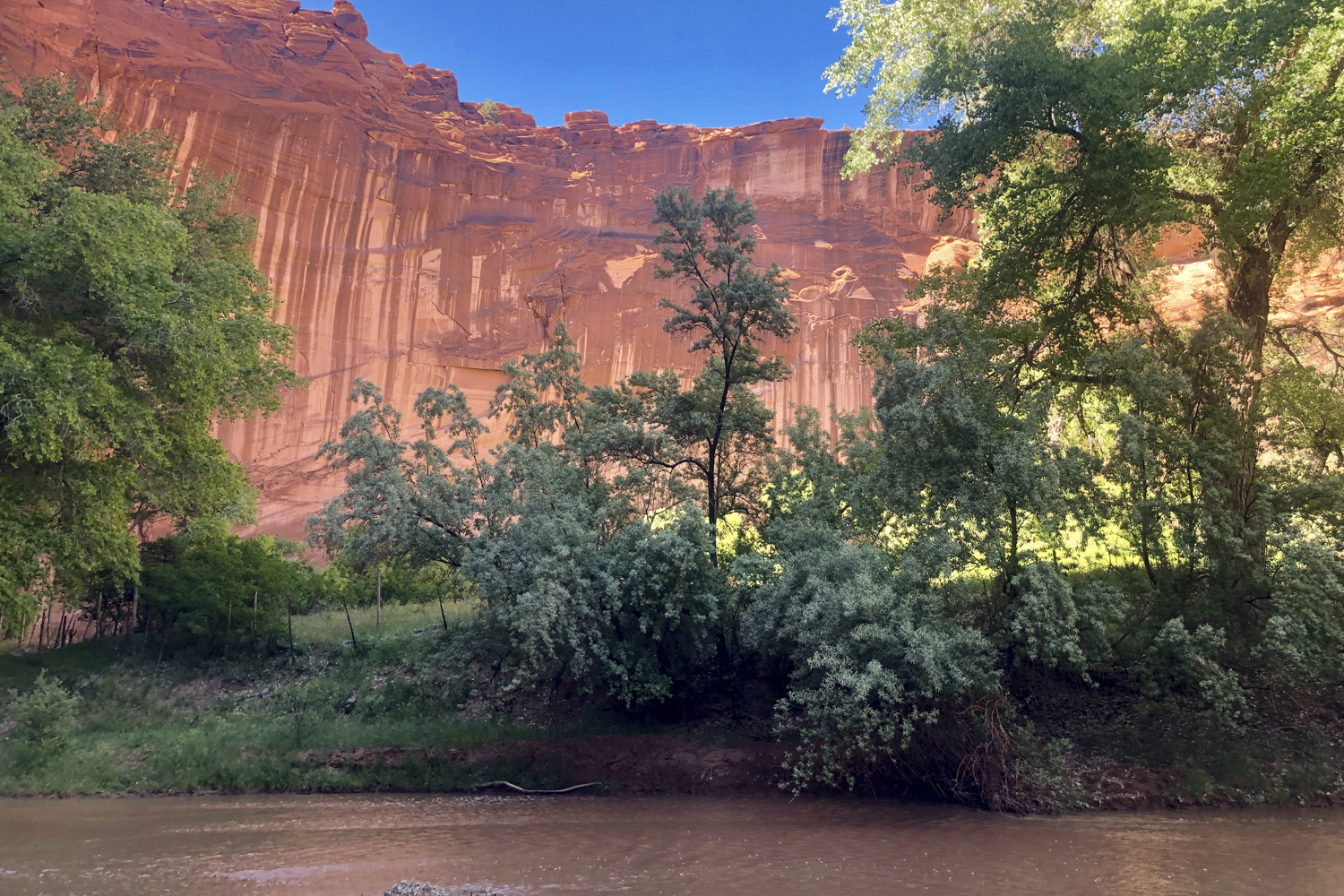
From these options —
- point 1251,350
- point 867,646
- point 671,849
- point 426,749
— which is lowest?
point 671,849

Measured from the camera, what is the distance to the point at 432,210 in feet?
172

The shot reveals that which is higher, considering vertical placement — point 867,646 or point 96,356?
point 96,356

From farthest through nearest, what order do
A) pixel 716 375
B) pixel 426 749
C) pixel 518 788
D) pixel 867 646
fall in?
pixel 716 375 < pixel 426 749 < pixel 518 788 < pixel 867 646

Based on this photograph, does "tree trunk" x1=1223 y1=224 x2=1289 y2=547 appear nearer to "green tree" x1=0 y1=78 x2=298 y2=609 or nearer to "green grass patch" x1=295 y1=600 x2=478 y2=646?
"green grass patch" x1=295 y1=600 x2=478 y2=646

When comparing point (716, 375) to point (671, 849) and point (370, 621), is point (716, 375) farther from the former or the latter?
point (370, 621)

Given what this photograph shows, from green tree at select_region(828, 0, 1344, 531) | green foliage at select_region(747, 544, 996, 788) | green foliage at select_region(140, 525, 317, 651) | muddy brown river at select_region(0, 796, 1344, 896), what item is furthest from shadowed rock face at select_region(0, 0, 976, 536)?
muddy brown river at select_region(0, 796, 1344, 896)

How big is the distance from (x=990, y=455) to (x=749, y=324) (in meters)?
5.96

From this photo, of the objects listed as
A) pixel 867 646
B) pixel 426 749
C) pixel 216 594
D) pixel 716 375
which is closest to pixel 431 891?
pixel 867 646

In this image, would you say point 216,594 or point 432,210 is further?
point 432,210

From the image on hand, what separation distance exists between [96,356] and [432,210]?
3893 centimetres

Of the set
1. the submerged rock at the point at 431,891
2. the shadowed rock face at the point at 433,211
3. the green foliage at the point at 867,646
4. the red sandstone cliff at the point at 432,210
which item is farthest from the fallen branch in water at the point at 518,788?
the red sandstone cliff at the point at 432,210

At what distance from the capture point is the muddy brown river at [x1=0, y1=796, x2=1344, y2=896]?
9516 millimetres

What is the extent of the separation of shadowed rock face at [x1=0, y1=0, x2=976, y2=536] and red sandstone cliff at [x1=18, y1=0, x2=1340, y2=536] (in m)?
0.12

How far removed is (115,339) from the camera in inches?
697
